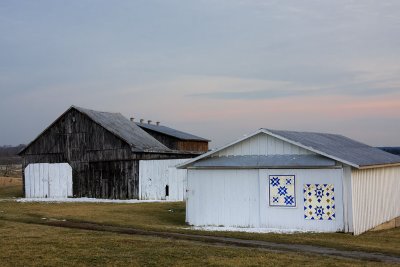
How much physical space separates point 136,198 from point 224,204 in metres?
16.2

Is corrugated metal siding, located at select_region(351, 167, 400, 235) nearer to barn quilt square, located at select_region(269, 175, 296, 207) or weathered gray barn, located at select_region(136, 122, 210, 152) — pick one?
barn quilt square, located at select_region(269, 175, 296, 207)

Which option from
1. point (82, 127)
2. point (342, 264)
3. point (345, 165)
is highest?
point (82, 127)

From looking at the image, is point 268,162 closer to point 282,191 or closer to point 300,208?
point 282,191

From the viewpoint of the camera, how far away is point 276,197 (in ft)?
77.9

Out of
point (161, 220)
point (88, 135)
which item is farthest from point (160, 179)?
point (161, 220)

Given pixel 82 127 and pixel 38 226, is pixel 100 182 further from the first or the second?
pixel 38 226

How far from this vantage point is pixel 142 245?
18.5 m

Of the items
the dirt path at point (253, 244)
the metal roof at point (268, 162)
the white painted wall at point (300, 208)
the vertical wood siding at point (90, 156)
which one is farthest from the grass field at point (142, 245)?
the vertical wood siding at point (90, 156)

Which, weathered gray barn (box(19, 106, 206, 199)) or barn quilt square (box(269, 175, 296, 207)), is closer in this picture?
barn quilt square (box(269, 175, 296, 207))

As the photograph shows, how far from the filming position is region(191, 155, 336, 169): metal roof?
75.4 ft

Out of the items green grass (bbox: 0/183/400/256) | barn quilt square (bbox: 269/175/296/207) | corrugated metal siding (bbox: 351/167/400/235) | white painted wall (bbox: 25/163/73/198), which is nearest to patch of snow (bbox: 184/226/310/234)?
green grass (bbox: 0/183/400/256)

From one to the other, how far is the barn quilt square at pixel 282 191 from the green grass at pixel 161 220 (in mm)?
2005

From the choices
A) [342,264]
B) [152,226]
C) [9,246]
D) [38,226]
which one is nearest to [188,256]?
[342,264]

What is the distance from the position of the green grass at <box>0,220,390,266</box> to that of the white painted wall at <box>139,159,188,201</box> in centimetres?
1815
